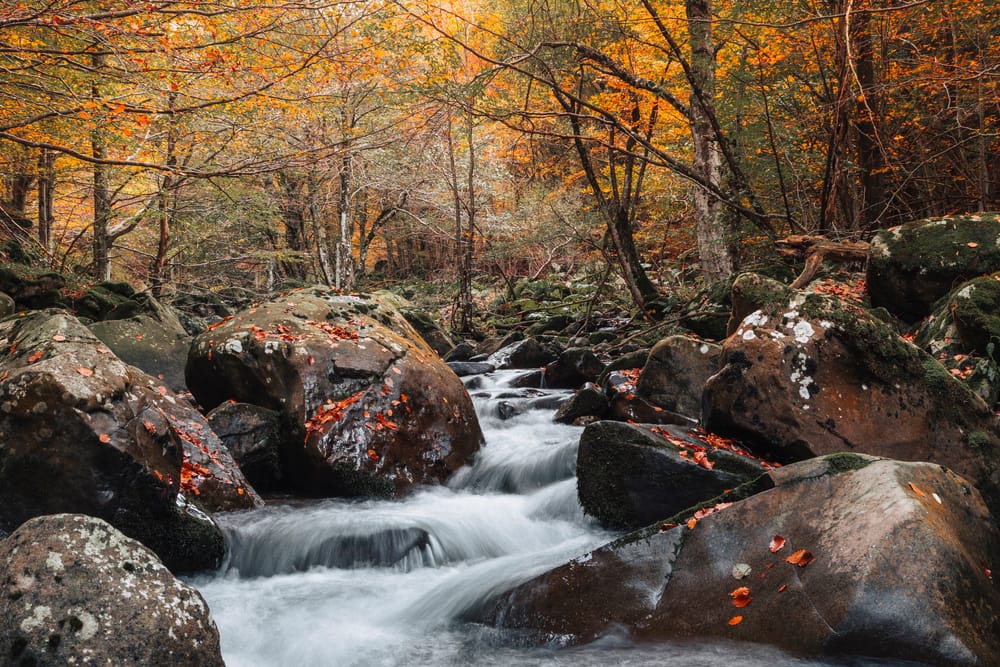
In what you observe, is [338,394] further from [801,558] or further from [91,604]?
[801,558]

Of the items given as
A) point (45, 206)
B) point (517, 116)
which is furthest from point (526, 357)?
point (45, 206)

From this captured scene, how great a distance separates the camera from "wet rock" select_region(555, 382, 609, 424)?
26.5 feet

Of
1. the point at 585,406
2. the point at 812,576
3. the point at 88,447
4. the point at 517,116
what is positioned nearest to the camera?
the point at 812,576

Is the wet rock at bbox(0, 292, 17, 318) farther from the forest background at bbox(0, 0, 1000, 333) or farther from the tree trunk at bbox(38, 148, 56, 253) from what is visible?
the tree trunk at bbox(38, 148, 56, 253)

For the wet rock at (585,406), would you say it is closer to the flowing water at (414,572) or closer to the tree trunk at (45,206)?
the flowing water at (414,572)

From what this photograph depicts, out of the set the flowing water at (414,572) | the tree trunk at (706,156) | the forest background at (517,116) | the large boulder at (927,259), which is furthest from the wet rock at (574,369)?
the large boulder at (927,259)

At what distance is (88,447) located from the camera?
4.11m

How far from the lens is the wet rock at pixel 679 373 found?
23.4 ft

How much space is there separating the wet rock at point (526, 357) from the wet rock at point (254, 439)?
621 cm

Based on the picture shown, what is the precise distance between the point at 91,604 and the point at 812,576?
328cm

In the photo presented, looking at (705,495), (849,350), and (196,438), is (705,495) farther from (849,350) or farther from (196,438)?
(196,438)

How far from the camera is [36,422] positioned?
4.04 metres

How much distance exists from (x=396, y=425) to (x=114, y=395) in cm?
267

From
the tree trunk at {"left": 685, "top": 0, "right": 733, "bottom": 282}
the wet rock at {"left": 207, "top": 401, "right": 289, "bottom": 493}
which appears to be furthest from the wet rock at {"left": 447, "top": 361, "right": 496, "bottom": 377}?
the wet rock at {"left": 207, "top": 401, "right": 289, "bottom": 493}
